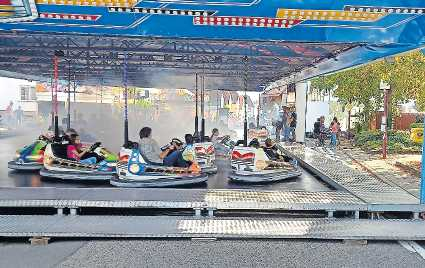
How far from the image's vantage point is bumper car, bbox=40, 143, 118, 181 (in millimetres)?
8609

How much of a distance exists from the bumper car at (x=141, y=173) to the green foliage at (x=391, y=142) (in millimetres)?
9960

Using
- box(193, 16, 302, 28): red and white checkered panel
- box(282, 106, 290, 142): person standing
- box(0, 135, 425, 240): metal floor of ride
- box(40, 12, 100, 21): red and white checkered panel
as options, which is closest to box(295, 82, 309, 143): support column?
box(282, 106, 290, 142): person standing

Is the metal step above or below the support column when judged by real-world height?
below

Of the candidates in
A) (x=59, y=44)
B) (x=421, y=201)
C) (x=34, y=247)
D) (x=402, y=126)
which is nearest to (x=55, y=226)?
(x=34, y=247)

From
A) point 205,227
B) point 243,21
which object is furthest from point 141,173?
point 243,21

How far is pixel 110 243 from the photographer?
554 centimetres

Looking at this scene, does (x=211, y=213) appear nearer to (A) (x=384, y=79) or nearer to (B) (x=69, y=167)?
(B) (x=69, y=167)

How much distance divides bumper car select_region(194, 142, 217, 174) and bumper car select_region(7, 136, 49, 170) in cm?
337

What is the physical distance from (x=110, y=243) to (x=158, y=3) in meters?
3.05

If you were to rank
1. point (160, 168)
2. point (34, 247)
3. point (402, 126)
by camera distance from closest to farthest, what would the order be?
point (34, 247)
point (160, 168)
point (402, 126)

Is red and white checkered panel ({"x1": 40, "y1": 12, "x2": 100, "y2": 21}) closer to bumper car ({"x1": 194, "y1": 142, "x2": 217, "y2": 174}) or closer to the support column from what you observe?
bumper car ({"x1": 194, "y1": 142, "x2": 217, "y2": 174})

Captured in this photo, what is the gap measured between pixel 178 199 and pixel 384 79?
9854 millimetres

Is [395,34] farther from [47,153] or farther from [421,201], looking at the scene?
[47,153]

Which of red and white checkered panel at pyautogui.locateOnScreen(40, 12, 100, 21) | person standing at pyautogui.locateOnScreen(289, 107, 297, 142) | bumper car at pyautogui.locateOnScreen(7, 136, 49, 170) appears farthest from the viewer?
person standing at pyautogui.locateOnScreen(289, 107, 297, 142)
